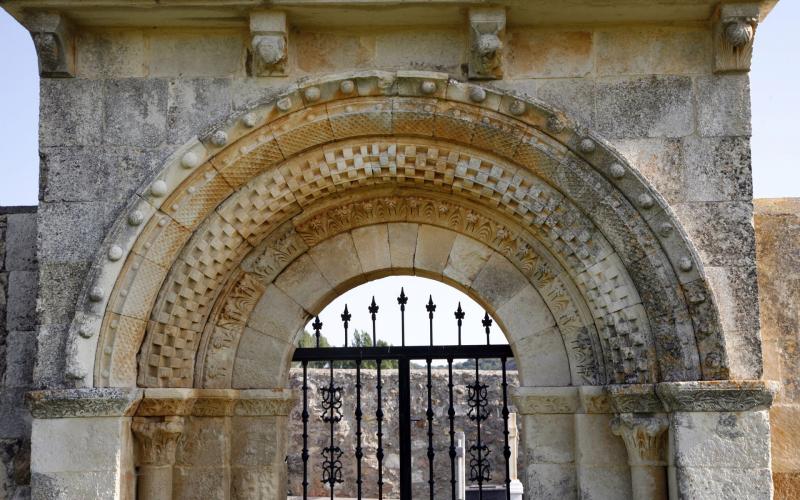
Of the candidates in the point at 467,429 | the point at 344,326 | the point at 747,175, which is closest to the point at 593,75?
the point at 747,175

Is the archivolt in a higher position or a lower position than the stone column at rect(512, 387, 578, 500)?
higher

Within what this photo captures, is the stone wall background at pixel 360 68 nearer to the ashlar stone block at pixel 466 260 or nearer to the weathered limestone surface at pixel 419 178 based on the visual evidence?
the weathered limestone surface at pixel 419 178

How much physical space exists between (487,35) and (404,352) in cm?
234

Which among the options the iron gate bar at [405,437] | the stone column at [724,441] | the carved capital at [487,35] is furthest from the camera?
the iron gate bar at [405,437]

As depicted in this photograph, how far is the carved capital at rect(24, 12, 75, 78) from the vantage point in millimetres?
5297

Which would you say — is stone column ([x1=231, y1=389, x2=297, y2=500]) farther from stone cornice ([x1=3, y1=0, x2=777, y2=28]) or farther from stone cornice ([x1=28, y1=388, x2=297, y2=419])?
stone cornice ([x1=3, y1=0, x2=777, y2=28])

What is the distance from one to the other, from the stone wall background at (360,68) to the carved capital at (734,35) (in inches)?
3.0

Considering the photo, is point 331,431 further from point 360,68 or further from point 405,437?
point 360,68

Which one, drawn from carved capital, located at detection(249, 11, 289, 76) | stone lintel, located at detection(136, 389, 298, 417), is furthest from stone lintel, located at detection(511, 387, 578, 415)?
carved capital, located at detection(249, 11, 289, 76)

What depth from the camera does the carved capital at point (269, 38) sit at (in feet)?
17.4

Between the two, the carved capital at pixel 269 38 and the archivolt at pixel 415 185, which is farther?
the carved capital at pixel 269 38

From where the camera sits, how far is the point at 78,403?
199 inches

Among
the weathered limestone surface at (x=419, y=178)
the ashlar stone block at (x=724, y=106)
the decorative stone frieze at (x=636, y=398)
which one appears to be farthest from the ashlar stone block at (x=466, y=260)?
the ashlar stone block at (x=724, y=106)

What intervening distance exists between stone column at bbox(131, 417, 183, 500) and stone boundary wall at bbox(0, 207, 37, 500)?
0.78 metres
